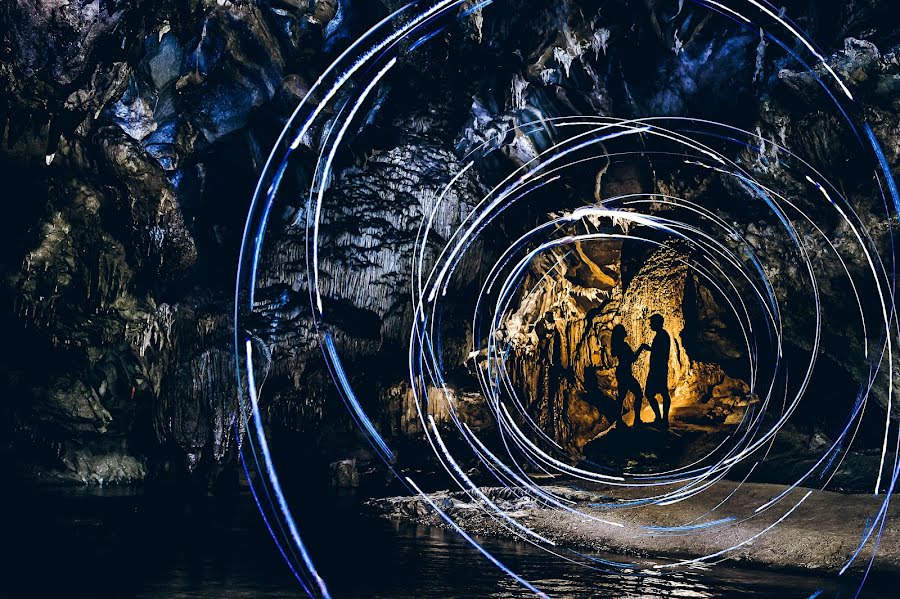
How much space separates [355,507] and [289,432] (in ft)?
13.6

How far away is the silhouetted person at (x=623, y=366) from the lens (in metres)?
25.5

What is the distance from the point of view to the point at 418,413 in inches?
817

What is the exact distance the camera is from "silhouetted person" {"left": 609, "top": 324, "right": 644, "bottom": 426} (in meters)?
25.5

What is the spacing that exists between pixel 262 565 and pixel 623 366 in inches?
680

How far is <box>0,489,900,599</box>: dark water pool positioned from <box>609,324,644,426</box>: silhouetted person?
12834 mm

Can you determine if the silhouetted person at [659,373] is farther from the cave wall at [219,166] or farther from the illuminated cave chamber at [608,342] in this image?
the cave wall at [219,166]

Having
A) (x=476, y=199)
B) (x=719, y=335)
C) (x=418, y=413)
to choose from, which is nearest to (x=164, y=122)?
(x=476, y=199)

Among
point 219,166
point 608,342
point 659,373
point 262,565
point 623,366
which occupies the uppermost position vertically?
point 219,166

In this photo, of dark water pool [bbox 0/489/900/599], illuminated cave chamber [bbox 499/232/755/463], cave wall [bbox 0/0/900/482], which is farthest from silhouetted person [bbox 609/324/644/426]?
dark water pool [bbox 0/489/900/599]

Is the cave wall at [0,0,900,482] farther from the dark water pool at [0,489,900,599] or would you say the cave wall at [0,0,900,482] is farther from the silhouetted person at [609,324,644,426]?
the silhouetted person at [609,324,644,426]

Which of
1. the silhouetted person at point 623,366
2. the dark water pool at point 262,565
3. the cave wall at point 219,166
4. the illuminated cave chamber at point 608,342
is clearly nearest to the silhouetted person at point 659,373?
the illuminated cave chamber at point 608,342

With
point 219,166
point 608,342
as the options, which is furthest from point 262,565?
point 608,342

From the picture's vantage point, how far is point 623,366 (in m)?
25.6

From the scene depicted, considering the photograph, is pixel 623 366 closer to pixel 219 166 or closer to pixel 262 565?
pixel 219 166
